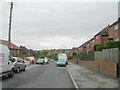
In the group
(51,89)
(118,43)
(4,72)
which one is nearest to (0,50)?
(4,72)

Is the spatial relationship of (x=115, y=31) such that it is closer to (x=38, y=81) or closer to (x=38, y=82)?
(x=38, y=81)

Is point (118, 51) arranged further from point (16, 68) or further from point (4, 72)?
point (16, 68)

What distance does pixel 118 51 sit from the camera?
68.1 feet

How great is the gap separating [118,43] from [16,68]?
35.5 ft

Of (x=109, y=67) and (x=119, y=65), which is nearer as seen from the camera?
(x=119, y=65)

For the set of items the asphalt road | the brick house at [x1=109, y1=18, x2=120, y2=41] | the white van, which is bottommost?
the asphalt road

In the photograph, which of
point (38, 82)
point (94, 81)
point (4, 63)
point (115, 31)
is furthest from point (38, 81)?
point (115, 31)

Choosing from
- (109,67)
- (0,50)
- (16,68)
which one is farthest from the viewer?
(16,68)

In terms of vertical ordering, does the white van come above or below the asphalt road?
above

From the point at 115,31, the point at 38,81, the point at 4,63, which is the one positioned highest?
the point at 115,31

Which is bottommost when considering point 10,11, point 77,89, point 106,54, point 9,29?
point 77,89

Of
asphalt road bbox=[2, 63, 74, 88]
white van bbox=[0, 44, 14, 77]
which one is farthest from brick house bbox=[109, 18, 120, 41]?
white van bbox=[0, 44, 14, 77]

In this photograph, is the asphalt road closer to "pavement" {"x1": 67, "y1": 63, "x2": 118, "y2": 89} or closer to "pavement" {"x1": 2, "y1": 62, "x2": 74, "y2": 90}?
"pavement" {"x1": 2, "y1": 62, "x2": 74, "y2": 90}

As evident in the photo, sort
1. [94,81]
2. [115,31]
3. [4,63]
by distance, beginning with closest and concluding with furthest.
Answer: [94,81]
[4,63]
[115,31]
